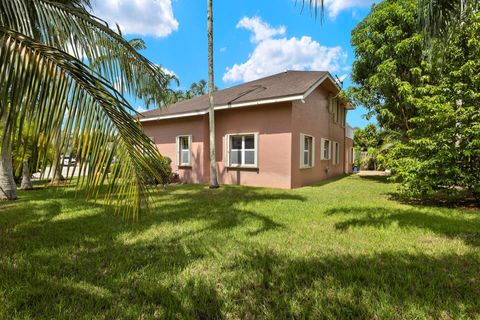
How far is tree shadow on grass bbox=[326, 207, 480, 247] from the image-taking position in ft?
16.2

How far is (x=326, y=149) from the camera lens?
52.4ft

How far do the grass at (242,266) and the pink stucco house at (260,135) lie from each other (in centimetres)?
534

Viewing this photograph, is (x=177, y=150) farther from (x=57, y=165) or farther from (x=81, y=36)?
(x=57, y=165)

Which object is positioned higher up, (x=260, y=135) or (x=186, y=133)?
(x=186, y=133)

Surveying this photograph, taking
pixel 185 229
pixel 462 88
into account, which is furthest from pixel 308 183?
pixel 185 229

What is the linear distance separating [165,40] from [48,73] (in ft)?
40.5

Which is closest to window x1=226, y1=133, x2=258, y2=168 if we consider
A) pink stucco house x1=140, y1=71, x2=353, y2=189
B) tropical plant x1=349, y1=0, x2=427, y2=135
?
pink stucco house x1=140, y1=71, x2=353, y2=189

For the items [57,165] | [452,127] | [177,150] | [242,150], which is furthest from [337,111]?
[57,165]

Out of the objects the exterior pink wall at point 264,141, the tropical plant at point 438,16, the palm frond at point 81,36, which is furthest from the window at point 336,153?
the palm frond at point 81,36

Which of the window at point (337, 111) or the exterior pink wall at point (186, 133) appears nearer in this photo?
the exterior pink wall at point (186, 133)

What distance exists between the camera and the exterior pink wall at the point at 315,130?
11.4 m

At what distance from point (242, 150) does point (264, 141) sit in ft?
4.31

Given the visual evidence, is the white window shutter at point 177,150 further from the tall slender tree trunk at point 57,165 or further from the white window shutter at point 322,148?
the tall slender tree trunk at point 57,165

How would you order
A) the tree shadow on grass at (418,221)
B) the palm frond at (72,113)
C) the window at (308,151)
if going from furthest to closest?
the window at (308,151) < the tree shadow on grass at (418,221) < the palm frond at (72,113)
